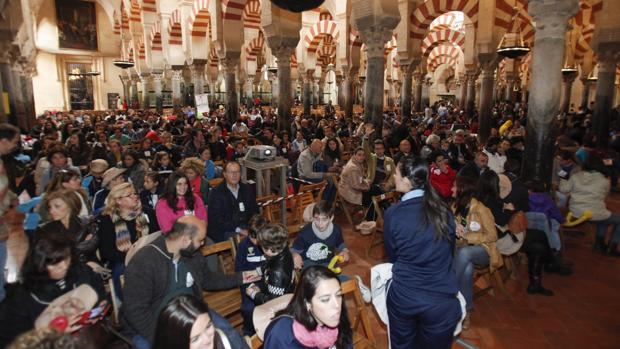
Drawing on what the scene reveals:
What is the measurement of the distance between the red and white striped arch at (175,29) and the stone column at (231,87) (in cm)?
428

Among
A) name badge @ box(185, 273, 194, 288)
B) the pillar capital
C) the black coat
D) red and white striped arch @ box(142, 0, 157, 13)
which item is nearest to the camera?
name badge @ box(185, 273, 194, 288)

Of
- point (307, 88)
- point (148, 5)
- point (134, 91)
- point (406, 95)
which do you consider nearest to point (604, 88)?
point (406, 95)

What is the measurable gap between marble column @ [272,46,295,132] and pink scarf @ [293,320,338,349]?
971cm

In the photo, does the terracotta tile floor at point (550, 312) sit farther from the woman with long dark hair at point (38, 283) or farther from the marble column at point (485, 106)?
the marble column at point (485, 106)

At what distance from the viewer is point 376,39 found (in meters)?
8.62

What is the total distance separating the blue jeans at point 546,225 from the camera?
155 inches

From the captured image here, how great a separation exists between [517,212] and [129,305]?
3183mm

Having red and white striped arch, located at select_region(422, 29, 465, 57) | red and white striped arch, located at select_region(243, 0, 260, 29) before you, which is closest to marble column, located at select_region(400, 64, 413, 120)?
red and white striped arch, located at select_region(422, 29, 465, 57)

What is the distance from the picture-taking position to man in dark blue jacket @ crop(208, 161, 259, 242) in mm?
3801

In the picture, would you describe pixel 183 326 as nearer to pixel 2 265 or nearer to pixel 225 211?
pixel 2 265

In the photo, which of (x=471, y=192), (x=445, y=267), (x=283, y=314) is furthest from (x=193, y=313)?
(x=471, y=192)

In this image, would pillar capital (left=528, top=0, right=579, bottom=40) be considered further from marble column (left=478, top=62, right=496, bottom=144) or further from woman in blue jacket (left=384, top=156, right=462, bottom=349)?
marble column (left=478, top=62, right=496, bottom=144)

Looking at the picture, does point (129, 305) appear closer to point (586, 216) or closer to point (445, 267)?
point (445, 267)

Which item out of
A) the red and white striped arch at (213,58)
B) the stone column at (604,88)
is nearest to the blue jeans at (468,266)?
the stone column at (604,88)
